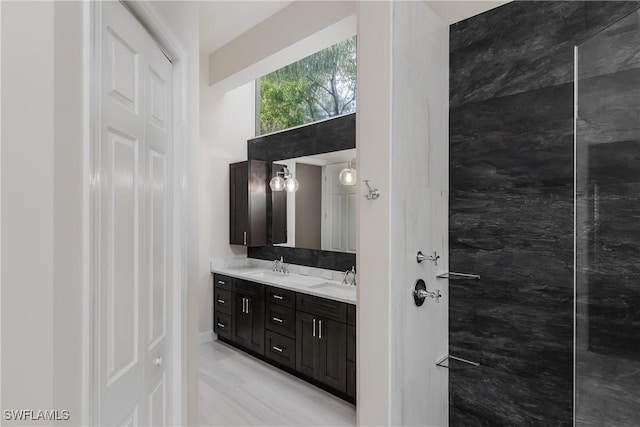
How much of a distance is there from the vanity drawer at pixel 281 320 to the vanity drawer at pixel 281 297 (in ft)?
0.13

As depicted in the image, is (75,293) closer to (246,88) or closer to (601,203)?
(601,203)

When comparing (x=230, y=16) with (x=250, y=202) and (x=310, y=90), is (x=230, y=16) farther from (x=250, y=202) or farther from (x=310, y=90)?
(x=250, y=202)

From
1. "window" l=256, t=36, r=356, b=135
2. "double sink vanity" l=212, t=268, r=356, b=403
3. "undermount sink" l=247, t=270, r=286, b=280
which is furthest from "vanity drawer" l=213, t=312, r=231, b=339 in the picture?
"window" l=256, t=36, r=356, b=135

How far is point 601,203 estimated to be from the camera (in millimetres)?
1478

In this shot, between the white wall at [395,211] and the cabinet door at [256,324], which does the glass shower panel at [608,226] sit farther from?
the cabinet door at [256,324]

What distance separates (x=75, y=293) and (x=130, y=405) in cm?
52

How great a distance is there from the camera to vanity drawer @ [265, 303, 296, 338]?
324cm

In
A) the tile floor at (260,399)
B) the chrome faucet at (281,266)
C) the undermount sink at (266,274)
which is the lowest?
the tile floor at (260,399)

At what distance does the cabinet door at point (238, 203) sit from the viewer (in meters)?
4.14

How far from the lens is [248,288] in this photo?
12.2 ft

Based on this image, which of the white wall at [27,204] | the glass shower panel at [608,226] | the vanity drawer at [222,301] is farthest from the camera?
the vanity drawer at [222,301]

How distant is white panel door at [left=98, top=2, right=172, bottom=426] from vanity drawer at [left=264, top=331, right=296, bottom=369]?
72.1 inches

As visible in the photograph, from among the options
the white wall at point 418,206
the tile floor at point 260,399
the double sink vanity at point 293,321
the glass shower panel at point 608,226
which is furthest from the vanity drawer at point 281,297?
the glass shower panel at point 608,226

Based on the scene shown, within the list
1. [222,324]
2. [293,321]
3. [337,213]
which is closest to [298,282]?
[293,321]
